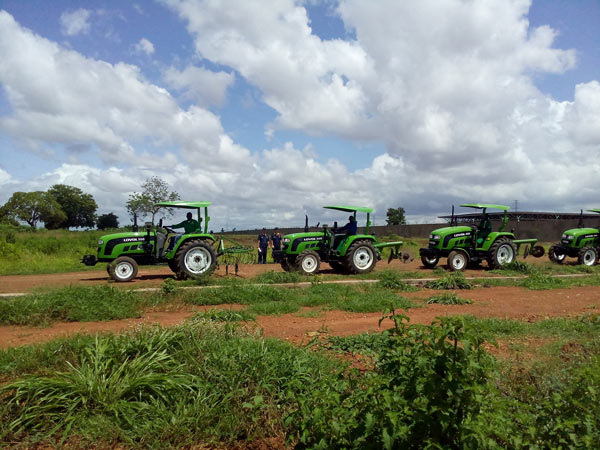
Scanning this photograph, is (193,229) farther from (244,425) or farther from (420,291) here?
(244,425)

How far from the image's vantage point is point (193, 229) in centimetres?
1226

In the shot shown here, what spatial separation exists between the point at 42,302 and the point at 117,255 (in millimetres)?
5265

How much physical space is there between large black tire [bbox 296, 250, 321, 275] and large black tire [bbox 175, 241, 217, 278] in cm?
262

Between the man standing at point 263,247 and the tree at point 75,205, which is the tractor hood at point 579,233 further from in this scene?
the tree at point 75,205

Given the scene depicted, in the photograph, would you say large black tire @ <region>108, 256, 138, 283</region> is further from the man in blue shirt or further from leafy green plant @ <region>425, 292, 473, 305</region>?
leafy green plant @ <region>425, 292, 473, 305</region>

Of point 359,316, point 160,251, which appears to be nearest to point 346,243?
point 160,251

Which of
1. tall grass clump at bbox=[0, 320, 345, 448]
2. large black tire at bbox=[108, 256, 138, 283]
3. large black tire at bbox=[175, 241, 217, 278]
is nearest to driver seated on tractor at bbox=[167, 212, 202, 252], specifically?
large black tire at bbox=[175, 241, 217, 278]

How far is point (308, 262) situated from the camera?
12898 millimetres

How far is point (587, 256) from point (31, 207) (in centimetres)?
5213

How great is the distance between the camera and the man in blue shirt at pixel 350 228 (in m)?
13.6

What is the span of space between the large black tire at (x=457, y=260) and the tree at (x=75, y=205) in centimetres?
5229

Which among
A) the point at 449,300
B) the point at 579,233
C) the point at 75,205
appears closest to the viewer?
the point at 449,300

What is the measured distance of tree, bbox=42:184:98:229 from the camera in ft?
Answer: 177

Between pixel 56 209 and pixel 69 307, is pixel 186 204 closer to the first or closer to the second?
pixel 69 307
